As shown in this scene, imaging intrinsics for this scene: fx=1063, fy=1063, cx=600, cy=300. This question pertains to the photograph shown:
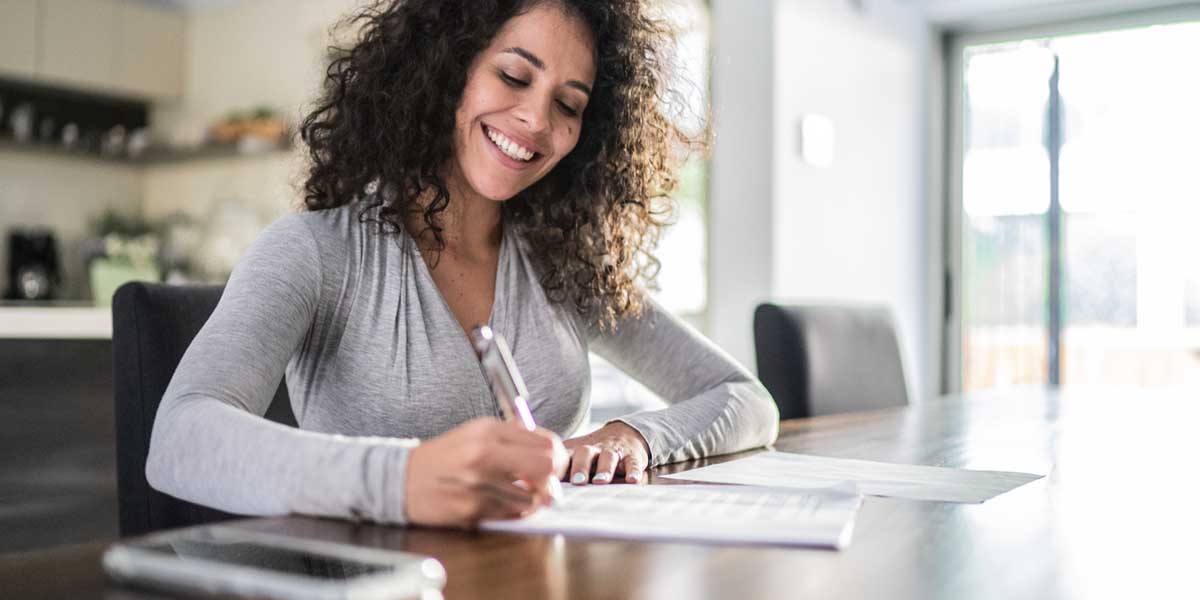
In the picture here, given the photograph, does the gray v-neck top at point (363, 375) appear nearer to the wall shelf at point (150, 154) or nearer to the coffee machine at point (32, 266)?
the wall shelf at point (150, 154)

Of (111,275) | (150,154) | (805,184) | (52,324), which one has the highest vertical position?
(150,154)

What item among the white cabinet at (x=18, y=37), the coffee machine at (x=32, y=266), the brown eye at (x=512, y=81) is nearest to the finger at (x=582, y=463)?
the brown eye at (x=512, y=81)

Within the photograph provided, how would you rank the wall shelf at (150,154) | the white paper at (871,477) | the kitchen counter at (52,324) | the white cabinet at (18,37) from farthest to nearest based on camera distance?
the wall shelf at (150,154) < the white cabinet at (18,37) < the kitchen counter at (52,324) < the white paper at (871,477)

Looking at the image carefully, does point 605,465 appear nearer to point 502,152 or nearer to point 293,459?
point 293,459

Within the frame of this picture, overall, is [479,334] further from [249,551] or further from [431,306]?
[431,306]

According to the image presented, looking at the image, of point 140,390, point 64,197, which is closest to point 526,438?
point 140,390

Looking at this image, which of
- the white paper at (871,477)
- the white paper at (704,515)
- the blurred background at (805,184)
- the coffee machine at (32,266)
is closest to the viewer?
the white paper at (704,515)

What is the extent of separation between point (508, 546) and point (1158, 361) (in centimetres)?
363

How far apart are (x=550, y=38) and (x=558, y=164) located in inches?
10.6

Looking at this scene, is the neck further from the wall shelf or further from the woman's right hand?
the wall shelf

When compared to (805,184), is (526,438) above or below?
below

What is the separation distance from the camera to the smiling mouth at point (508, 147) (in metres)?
1.34

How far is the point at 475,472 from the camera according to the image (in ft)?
2.42

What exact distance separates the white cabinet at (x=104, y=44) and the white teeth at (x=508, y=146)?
426 cm
